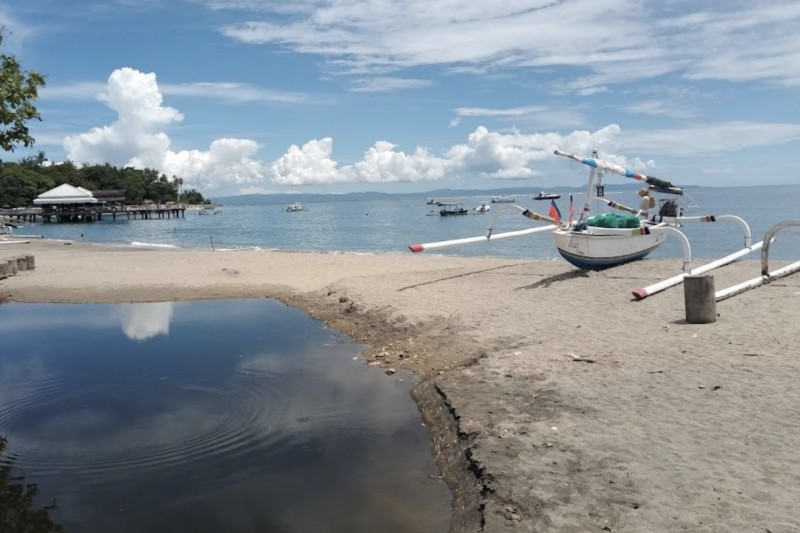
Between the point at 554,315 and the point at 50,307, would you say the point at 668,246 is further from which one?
the point at 50,307

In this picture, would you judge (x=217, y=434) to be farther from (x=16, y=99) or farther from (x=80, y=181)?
(x=80, y=181)

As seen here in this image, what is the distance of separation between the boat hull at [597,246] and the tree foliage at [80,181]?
105 meters

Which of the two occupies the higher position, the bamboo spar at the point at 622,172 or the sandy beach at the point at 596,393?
the bamboo spar at the point at 622,172

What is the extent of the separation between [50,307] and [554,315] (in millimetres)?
13041

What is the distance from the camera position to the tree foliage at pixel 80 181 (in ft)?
337

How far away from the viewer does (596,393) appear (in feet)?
25.3

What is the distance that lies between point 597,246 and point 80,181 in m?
127

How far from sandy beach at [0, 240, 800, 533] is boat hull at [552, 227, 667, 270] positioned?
53 centimetres

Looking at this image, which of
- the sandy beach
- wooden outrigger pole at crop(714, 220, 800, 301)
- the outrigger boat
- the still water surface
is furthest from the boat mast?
the still water surface

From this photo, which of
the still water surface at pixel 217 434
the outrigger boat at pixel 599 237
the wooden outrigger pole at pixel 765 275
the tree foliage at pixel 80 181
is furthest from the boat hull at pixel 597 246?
the tree foliage at pixel 80 181

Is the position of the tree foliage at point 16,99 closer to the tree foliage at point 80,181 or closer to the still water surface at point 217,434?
the still water surface at point 217,434

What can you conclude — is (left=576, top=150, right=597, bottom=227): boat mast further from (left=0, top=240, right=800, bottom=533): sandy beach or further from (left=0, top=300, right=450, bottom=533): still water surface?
(left=0, top=300, right=450, bottom=533): still water surface

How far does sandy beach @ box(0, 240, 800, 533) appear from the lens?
525 cm

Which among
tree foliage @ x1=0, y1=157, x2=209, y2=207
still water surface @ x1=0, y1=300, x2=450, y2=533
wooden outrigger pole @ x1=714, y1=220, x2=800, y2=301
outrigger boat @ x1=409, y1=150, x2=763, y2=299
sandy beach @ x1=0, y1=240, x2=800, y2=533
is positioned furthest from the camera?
tree foliage @ x1=0, y1=157, x2=209, y2=207
